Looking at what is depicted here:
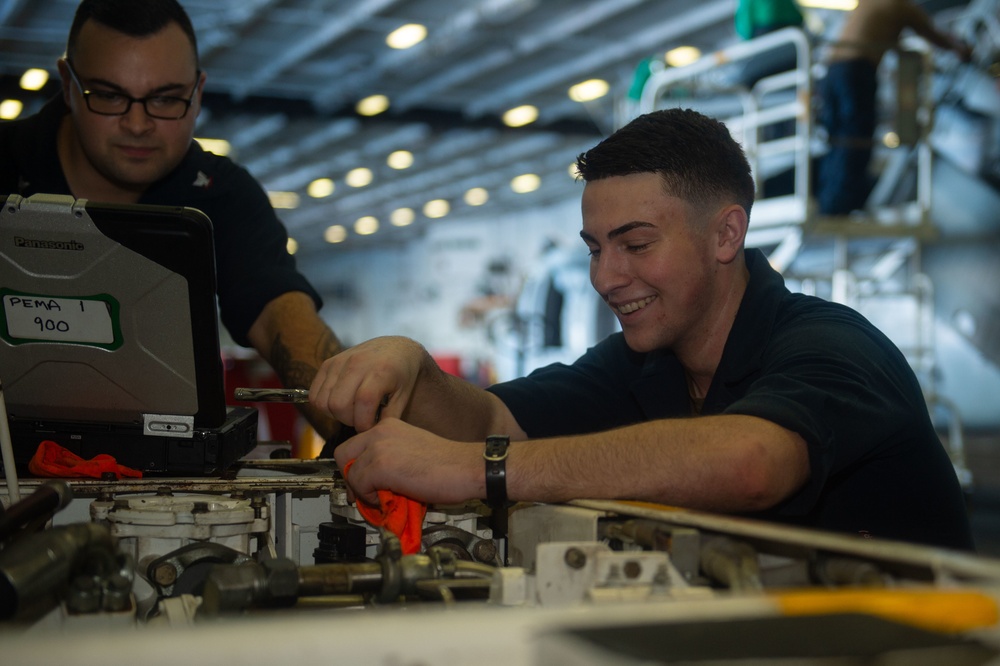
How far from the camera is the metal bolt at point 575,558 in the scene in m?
0.98

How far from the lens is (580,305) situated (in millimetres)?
7707

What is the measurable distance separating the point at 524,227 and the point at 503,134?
6438 mm

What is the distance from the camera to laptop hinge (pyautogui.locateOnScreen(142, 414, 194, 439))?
1472 millimetres

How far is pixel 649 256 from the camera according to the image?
179 cm

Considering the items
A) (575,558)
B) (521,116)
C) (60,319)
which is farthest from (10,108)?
(575,558)

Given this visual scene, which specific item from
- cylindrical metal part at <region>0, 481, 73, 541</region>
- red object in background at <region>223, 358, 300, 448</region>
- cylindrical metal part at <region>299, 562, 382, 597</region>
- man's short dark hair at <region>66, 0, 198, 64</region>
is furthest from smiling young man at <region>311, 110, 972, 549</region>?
red object in background at <region>223, 358, 300, 448</region>

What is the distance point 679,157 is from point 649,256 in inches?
7.8

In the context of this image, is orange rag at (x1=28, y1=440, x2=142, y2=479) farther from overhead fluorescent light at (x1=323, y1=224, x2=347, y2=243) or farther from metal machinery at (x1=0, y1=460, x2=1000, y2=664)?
overhead fluorescent light at (x1=323, y1=224, x2=347, y2=243)

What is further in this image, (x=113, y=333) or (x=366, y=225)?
(x=366, y=225)

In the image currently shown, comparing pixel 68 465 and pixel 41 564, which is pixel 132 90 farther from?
pixel 41 564

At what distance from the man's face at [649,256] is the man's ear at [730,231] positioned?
30 mm

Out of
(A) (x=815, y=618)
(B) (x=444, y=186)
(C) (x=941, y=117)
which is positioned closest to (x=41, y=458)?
(A) (x=815, y=618)

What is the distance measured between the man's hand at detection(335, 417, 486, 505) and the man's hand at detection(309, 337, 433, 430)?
159 mm

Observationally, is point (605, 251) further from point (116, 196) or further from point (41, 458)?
point (116, 196)
